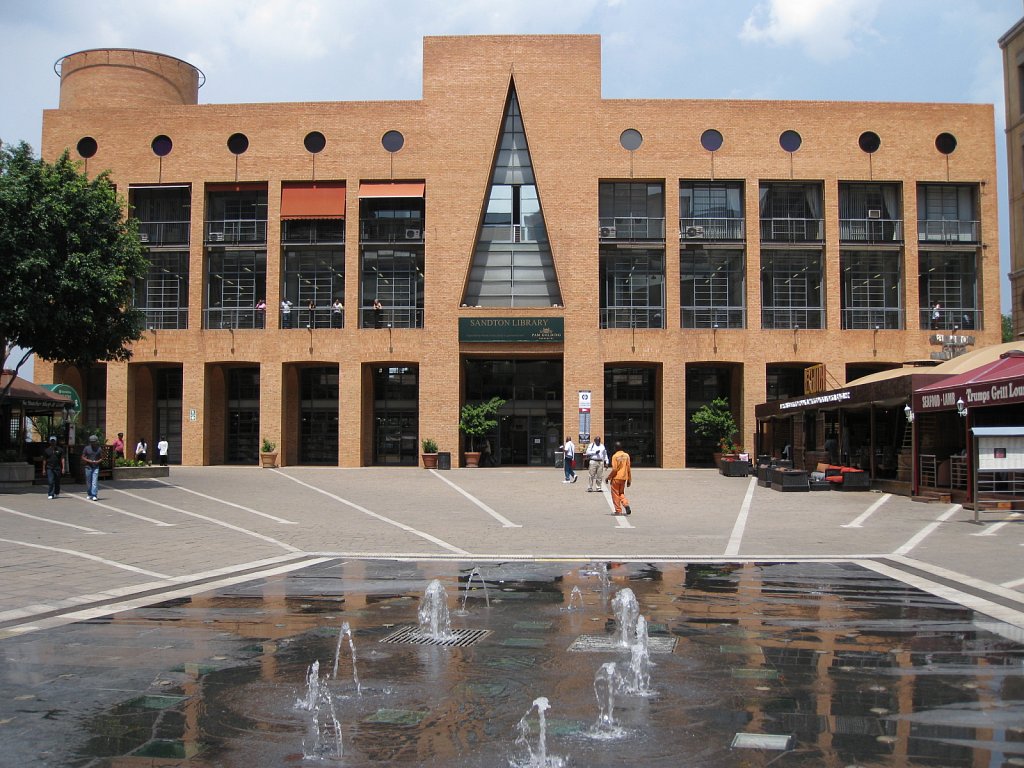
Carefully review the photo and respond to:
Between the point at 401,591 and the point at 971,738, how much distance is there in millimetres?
6829

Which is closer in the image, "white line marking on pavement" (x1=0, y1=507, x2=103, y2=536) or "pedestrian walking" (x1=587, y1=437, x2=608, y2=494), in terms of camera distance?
"white line marking on pavement" (x1=0, y1=507, x2=103, y2=536)

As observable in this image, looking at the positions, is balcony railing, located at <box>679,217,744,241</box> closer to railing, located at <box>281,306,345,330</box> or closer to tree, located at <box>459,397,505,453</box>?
tree, located at <box>459,397,505,453</box>

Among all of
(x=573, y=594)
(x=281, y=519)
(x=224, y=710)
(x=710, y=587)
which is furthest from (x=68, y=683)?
(x=281, y=519)

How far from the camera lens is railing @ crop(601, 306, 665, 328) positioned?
143ft

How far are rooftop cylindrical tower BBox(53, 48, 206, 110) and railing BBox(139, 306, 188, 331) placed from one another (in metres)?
12.4

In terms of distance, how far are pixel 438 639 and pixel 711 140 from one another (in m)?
39.4

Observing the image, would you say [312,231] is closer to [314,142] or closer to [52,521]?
[314,142]

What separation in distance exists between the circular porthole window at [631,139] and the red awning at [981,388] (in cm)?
2219

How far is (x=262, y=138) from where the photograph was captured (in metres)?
43.8

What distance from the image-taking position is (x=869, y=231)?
4369 cm

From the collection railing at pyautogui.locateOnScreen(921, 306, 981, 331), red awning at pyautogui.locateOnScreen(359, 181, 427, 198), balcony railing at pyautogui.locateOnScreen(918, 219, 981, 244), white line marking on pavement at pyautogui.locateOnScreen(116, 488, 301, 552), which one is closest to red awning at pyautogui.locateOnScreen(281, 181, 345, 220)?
red awning at pyautogui.locateOnScreen(359, 181, 427, 198)

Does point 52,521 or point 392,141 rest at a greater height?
point 392,141

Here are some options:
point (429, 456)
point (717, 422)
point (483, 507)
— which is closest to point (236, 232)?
point (429, 456)

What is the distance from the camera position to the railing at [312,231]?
1738 inches
